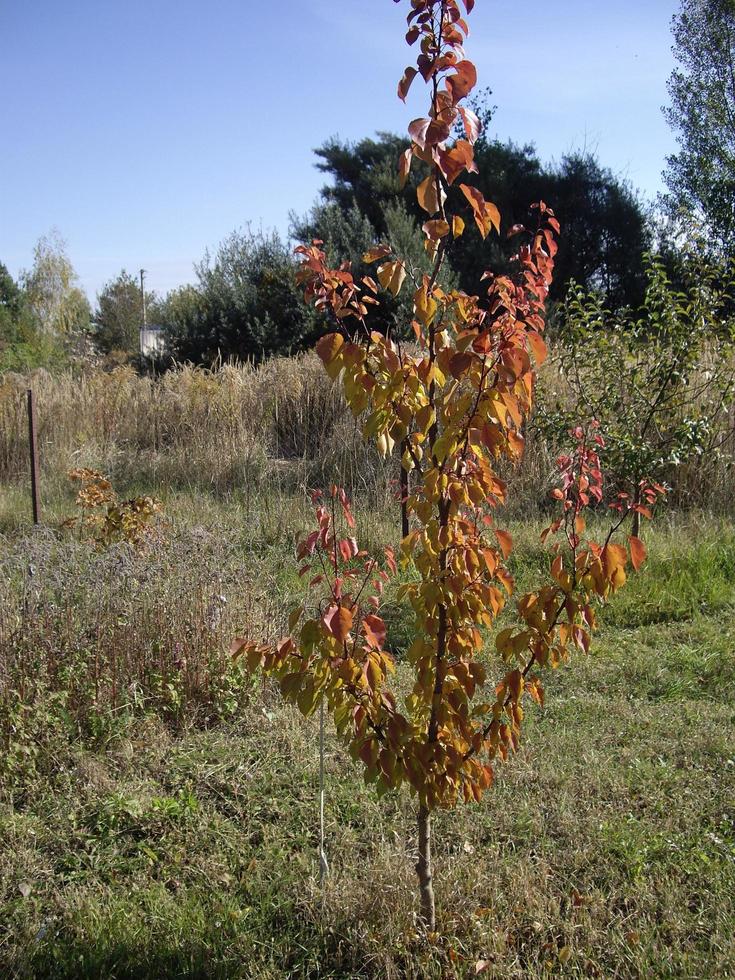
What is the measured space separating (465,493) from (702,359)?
21.9ft

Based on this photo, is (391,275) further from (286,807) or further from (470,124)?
(286,807)

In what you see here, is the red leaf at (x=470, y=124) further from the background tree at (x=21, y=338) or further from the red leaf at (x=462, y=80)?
the background tree at (x=21, y=338)

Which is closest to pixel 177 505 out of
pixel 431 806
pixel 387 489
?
pixel 387 489

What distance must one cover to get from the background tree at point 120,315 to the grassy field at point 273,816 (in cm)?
2677

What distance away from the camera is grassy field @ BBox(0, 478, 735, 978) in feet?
7.64

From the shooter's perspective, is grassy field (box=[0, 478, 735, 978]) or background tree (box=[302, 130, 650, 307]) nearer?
grassy field (box=[0, 478, 735, 978])

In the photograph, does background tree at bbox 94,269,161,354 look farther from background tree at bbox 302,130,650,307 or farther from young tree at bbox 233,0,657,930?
young tree at bbox 233,0,657,930

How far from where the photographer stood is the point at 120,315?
30156 millimetres

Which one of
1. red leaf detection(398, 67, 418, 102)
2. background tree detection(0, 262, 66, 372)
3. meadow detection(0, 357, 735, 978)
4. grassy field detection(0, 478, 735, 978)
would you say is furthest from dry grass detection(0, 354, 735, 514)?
background tree detection(0, 262, 66, 372)

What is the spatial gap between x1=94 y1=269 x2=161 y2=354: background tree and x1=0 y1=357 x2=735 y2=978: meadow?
26.1 meters

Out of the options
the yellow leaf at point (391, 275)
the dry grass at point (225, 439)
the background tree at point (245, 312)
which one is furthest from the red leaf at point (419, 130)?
the background tree at point (245, 312)

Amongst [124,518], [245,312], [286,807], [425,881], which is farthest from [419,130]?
[245,312]

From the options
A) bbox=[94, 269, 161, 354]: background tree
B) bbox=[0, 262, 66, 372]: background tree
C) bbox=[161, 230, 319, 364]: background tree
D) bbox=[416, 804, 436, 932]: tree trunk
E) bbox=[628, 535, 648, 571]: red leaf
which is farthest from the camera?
bbox=[94, 269, 161, 354]: background tree

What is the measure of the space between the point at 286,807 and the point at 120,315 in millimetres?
29428
